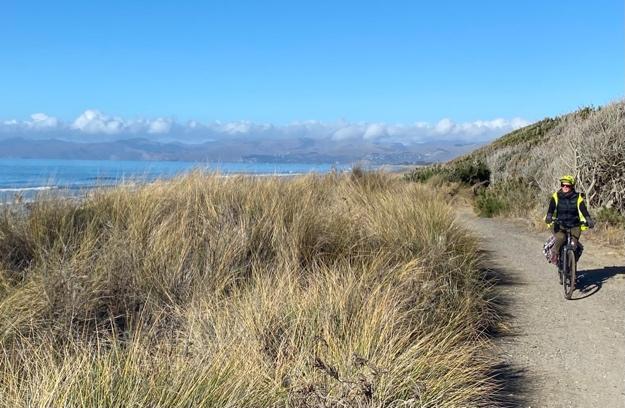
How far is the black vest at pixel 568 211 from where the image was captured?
27.8 ft

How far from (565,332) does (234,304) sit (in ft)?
12.9

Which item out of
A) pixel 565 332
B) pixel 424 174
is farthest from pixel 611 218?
pixel 424 174

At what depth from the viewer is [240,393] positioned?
3449mm

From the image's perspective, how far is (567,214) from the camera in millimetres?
8539

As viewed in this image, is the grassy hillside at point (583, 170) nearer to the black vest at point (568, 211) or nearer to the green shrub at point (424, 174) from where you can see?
the green shrub at point (424, 174)

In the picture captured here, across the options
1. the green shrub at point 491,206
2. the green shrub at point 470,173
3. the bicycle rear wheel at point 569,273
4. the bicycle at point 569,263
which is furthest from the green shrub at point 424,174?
the bicycle rear wheel at point 569,273

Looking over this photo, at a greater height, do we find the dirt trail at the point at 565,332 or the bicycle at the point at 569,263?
the bicycle at the point at 569,263

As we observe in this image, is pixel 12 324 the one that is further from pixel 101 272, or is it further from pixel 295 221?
pixel 295 221

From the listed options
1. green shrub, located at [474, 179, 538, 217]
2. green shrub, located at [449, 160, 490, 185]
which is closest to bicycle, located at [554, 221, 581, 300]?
green shrub, located at [474, 179, 538, 217]

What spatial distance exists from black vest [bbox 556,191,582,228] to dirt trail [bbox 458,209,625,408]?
1017 millimetres

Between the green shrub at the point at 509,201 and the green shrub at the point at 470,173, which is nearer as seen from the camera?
the green shrub at the point at 509,201

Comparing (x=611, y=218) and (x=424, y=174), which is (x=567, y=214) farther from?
(x=424, y=174)

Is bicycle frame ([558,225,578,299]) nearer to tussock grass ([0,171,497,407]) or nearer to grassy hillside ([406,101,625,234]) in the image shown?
tussock grass ([0,171,497,407])

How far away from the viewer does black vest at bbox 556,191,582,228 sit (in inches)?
333
